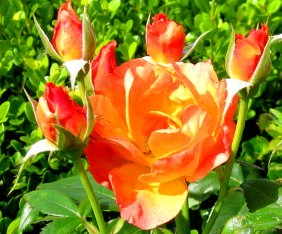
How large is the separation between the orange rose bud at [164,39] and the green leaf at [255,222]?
247 mm

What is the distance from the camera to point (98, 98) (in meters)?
0.97

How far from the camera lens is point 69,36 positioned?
1.00 meters

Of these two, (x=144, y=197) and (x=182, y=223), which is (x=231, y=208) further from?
(x=144, y=197)

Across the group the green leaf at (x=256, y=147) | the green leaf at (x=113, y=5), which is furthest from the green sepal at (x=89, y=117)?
the green leaf at (x=113, y=5)

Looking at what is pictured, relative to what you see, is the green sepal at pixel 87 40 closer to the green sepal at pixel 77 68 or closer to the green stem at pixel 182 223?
the green sepal at pixel 77 68

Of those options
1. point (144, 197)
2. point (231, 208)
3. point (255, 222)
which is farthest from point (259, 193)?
point (144, 197)

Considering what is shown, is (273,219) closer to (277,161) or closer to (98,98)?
(98,98)

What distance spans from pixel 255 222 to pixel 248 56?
231 millimetres

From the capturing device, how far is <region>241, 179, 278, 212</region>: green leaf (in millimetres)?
1143

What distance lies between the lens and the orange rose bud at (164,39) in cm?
104

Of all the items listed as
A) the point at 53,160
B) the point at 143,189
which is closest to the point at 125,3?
the point at 53,160

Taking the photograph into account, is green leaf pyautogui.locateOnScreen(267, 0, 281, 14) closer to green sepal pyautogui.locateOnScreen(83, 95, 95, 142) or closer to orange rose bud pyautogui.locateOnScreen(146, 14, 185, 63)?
orange rose bud pyautogui.locateOnScreen(146, 14, 185, 63)

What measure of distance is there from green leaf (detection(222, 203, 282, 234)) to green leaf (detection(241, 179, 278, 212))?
11 cm

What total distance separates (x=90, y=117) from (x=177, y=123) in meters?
0.15
